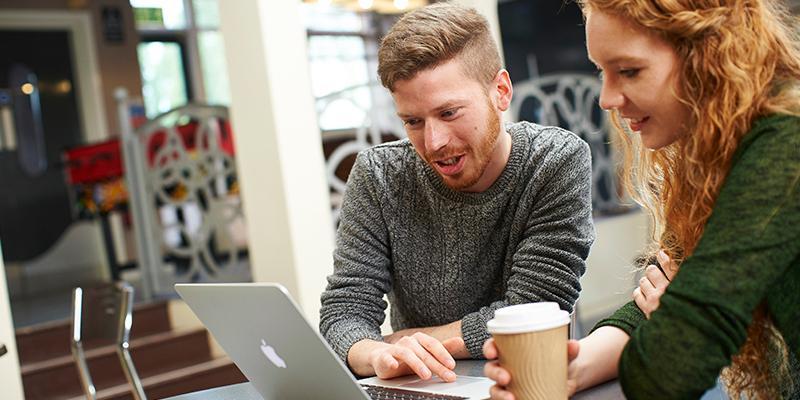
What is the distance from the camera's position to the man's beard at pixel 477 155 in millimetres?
1248

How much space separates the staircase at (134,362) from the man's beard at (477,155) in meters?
2.31

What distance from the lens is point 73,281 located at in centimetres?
632

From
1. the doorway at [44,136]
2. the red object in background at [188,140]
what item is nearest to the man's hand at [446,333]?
the red object in background at [188,140]

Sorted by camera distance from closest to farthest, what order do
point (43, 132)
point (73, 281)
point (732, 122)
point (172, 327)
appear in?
point (732, 122), point (172, 327), point (73, 281), point (43, 132)

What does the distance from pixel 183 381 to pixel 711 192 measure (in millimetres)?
3095

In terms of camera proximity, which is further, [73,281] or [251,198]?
[73,281]

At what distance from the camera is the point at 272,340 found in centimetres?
80

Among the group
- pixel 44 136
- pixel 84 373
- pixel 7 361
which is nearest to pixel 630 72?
pixel 84 373

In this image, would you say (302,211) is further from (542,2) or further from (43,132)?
(43,132)

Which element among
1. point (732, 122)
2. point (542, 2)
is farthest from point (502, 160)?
point (542, 2)

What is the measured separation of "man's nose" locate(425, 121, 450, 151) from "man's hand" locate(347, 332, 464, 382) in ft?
1.21

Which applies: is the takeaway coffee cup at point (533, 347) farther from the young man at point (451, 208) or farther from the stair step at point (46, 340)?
the stair step at point (46, 340)

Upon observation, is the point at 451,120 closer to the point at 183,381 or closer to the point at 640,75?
the point at 640,75

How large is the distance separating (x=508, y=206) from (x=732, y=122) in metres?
0.65
